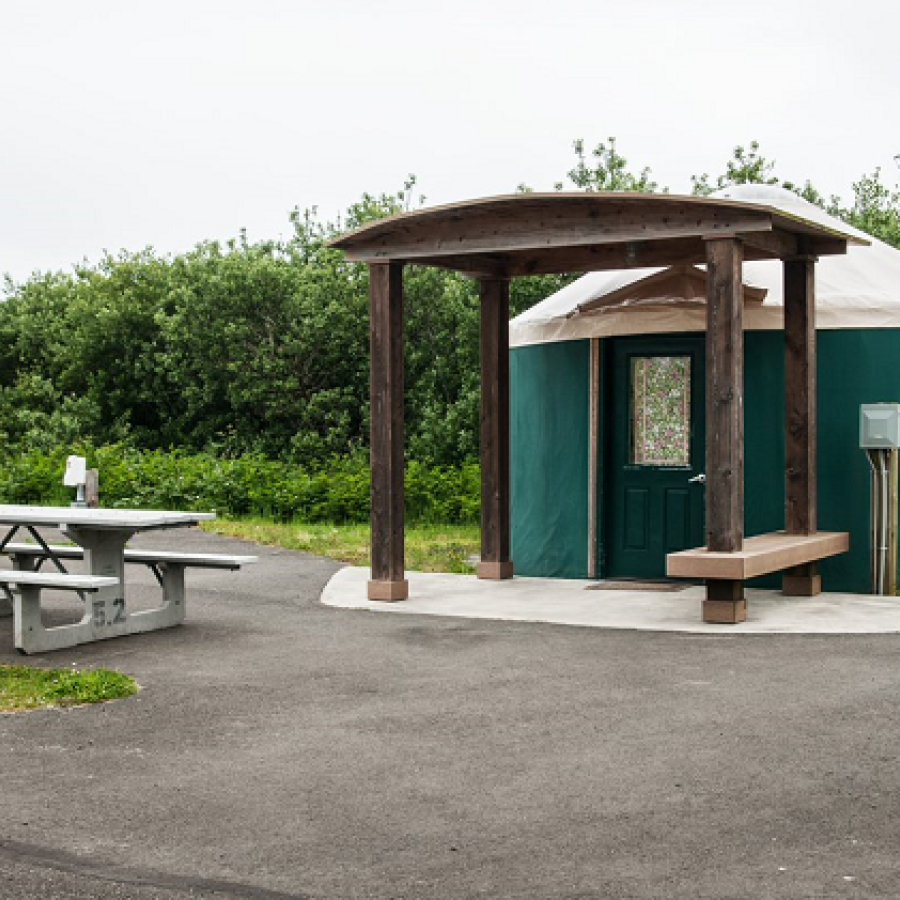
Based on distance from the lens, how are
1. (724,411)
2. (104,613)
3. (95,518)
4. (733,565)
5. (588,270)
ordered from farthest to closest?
1. (588,270)
2. (724,411)
3. (733,565)
4. (104,613)
5. (95,518)

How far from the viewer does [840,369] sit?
370 inches

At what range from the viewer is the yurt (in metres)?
9.37

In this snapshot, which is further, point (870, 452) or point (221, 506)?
point (221, 506)

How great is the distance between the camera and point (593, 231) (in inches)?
319

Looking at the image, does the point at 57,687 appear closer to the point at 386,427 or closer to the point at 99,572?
the point at 99,572

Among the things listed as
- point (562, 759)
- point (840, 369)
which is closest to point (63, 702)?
point (562, 759)

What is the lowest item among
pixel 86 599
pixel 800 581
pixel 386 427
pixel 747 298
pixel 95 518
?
pixel 800 581

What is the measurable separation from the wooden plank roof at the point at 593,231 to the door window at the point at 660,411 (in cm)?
81

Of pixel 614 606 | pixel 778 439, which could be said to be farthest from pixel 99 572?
pixel 778 439

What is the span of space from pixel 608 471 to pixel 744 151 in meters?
12.1

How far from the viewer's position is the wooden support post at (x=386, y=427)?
28.9ft

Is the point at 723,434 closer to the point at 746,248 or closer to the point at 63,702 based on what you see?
the point at 746,248

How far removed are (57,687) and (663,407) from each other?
520 cm

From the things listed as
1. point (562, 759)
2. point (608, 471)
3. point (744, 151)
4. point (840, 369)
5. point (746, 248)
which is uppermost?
point (744, 151)
